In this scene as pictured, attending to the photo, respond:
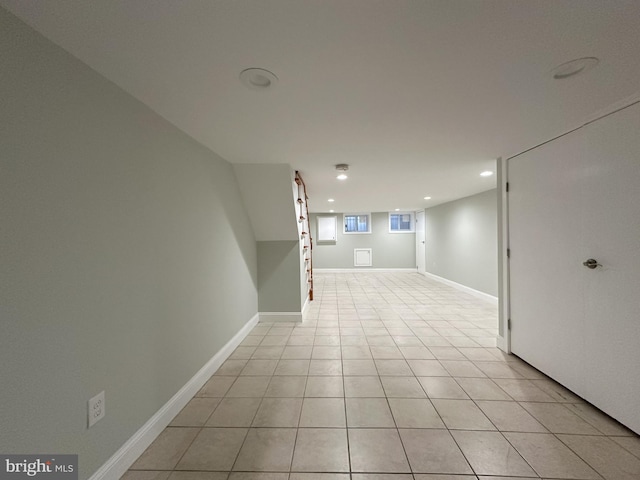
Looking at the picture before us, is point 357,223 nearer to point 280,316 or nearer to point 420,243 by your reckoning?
point 420,243

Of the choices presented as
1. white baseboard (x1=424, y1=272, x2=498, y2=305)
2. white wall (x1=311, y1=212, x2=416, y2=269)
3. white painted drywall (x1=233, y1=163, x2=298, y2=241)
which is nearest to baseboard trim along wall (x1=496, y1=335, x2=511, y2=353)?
white baseboard (x1=424, y1=272, x2=498, y2=305)

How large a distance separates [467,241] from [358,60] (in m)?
5.40

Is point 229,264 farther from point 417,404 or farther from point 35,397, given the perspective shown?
point 417,404

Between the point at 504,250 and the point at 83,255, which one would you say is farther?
the point at 504,250

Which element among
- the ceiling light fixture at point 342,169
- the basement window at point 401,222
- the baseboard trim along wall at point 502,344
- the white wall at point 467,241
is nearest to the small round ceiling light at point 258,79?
the ceiling light fixture at point 342,169

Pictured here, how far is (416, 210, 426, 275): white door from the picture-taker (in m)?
8.22

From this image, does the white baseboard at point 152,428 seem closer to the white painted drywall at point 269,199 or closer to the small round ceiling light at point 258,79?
the white painted drywall at point 269,199

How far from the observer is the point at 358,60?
45.7 inches

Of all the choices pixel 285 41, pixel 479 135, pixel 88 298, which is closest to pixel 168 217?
pixel 88 298

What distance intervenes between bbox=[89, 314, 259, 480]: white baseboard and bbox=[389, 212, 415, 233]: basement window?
7.62 metres

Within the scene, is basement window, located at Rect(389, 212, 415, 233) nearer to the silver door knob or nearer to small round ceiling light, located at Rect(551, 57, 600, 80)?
the silver door knob

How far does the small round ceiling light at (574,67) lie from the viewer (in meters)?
1.19

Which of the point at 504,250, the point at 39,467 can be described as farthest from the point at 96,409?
the point at 504,250

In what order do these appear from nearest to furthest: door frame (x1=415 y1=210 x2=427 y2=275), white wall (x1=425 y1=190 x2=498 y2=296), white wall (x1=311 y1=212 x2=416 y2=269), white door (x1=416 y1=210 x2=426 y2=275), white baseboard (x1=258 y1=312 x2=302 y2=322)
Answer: white baseboard (x1=258 y1=312 x2=302 y2=322) < white wall (x1=425 y1=190 x2=498 y2=296) < door frame (x1=415 y1=210 x2=427 y2=275) < white door (x1=416 y1=210 x2=426 y2=275) < white wall (x1=311 y1=212 x2=416 y2=269)
